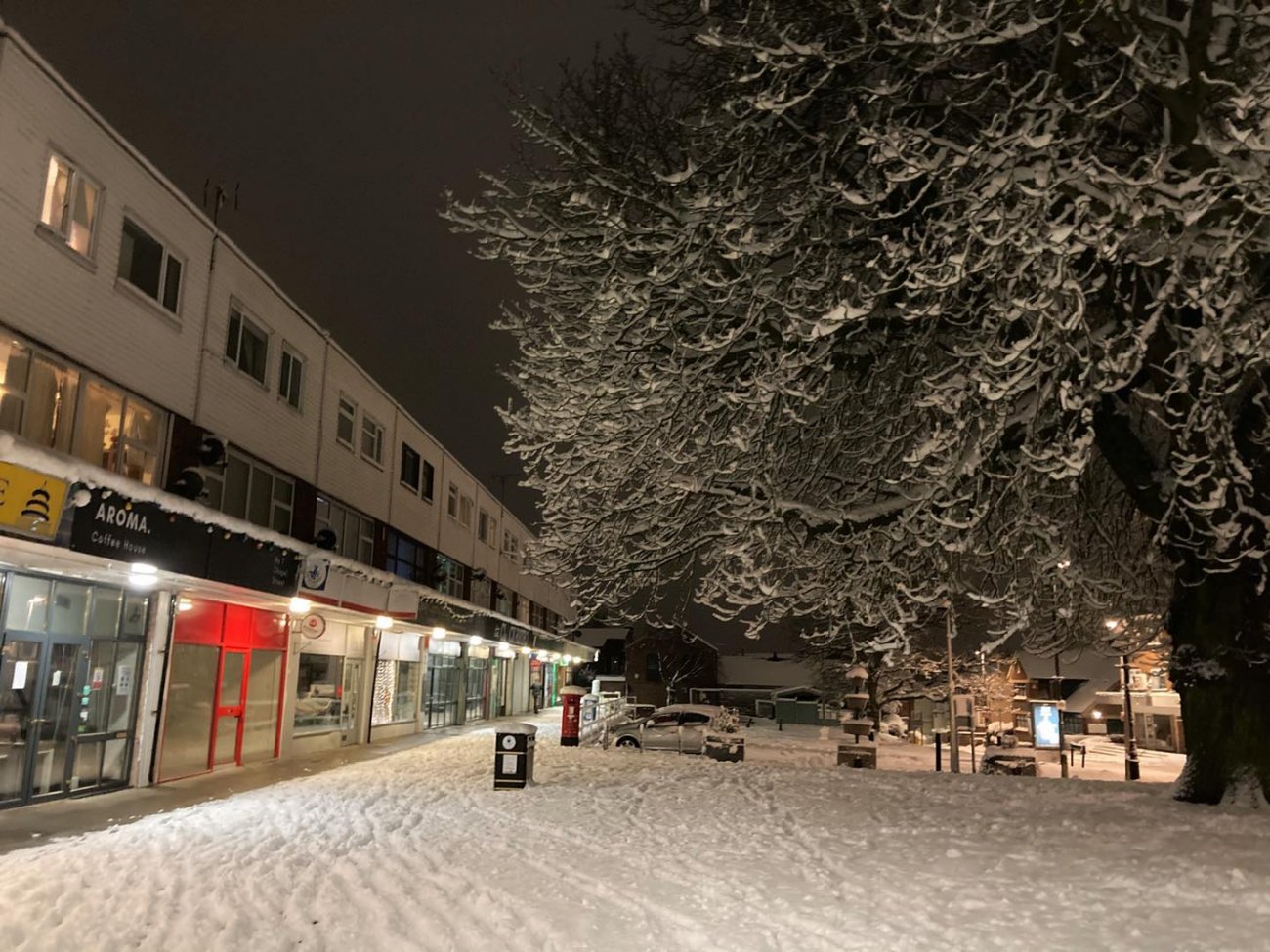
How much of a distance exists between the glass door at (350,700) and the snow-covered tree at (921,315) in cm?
1159

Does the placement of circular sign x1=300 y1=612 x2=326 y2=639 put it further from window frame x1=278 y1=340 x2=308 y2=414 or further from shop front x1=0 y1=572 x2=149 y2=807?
shop front x1=0 y1=572 x2=149 y2=807

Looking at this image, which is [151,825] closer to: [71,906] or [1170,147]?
[71,906]

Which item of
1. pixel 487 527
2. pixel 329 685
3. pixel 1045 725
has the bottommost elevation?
pixel 1045 725

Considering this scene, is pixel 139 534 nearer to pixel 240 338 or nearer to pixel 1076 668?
pixel 240 338

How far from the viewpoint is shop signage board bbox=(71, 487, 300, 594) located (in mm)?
9914

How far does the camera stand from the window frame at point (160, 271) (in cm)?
1225

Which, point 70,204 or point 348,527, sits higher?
point 70,204

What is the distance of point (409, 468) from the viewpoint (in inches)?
1053

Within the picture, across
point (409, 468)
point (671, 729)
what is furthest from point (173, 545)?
point (409, 468)

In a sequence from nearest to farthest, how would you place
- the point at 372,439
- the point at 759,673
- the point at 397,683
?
the point at 372,439 < the point at 397,683 < the point at 759,673

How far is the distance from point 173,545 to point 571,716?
1238cm

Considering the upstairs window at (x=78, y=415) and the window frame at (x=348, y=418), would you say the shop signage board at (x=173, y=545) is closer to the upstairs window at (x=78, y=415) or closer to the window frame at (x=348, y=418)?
the upstairs window at (x=78, y=415)

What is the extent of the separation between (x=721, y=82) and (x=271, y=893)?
8.27 meters

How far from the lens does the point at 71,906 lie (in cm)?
640
